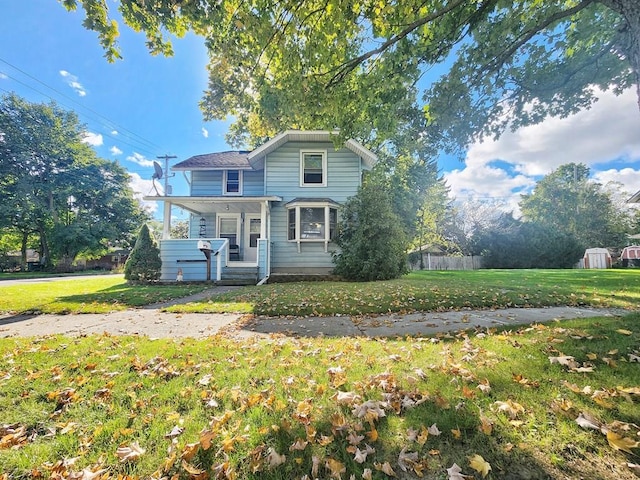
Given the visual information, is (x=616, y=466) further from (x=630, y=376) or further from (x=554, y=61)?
(x=554, y=61)

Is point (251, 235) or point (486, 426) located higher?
point (251, 235)

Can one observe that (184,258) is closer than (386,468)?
No

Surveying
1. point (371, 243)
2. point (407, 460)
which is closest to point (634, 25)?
point (407, 460)

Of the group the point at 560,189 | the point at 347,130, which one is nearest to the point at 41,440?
the point at 347,130

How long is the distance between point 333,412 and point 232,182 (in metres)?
15.3

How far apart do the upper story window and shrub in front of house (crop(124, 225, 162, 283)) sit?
4.77 m

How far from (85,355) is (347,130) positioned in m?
6.04

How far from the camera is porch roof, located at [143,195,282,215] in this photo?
1302 centimetres

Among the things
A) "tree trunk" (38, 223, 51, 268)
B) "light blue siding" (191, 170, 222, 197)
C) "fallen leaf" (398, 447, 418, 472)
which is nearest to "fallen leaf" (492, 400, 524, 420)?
"fallen leaf" (398, 447, 418, 472)

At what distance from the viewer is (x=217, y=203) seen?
14.1 m

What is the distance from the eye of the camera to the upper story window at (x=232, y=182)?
16031mm

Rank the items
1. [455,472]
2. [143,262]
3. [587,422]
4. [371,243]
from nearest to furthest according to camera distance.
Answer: [455,472], [587,422], [371,243], [143,262]

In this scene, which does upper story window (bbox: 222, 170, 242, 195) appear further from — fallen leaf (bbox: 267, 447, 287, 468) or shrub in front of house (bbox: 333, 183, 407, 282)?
fallen leaf (bbox: 267, 447, 287, 468)

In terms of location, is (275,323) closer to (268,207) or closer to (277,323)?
(277,323)
